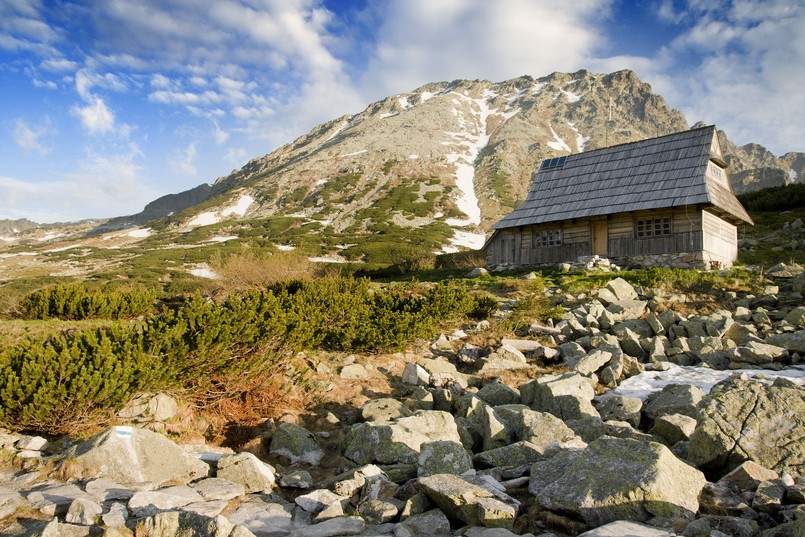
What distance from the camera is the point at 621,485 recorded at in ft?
15.6

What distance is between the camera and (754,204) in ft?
121

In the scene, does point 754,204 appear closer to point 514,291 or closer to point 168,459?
point 514,291

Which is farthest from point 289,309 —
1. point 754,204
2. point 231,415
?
point 754,204

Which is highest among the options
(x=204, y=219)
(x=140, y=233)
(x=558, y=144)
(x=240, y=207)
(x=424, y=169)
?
(x=558, y=144)

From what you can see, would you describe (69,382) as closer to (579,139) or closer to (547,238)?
(547,238)

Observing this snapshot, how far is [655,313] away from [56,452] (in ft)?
47.4

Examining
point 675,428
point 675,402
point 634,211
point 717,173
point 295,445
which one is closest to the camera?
point 675,428

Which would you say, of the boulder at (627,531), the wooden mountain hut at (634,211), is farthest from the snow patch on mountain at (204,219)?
the boulder at (627,531)

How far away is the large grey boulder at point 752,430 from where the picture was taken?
5.72 metres

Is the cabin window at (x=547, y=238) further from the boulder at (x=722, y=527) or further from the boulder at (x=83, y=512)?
the boulder at (x=83, y=512)

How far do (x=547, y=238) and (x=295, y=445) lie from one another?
76.6ft

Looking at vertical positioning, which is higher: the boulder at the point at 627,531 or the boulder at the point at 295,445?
the boulder at the point at 627,531

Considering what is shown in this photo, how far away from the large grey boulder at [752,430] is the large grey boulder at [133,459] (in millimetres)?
5902

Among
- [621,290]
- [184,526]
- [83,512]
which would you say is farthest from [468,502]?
[621,290]
